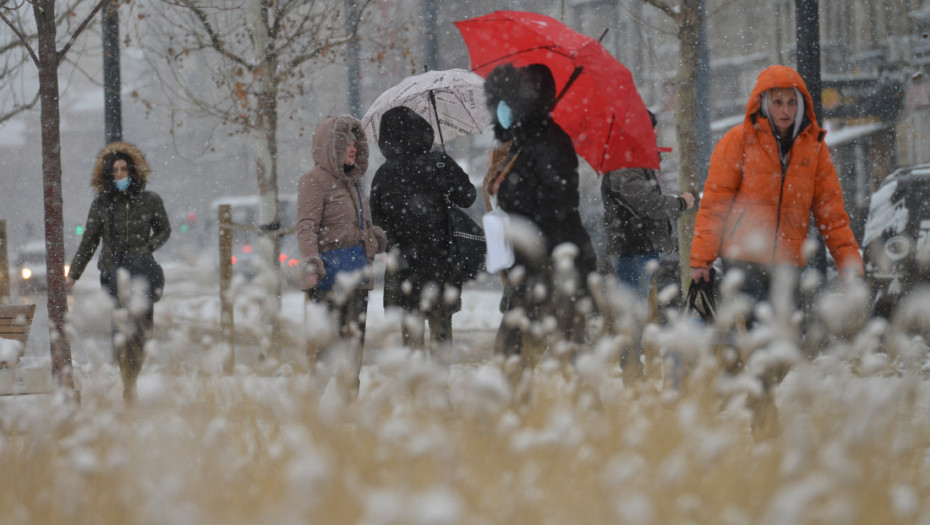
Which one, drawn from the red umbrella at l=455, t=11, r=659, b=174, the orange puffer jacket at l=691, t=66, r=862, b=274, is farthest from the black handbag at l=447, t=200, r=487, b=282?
the orange puffer jacket at l=691, t=66, r=862, b=274

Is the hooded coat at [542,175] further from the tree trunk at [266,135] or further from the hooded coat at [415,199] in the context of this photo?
the tree trunk at [266,135]

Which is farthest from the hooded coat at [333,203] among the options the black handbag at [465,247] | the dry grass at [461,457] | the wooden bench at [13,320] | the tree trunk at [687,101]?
the tree trunk at [687,101]

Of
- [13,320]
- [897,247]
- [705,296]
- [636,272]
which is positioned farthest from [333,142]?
[897,247]

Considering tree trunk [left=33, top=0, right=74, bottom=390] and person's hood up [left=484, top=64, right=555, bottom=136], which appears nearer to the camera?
person's hood up [left=484, top=64, right=555, bottom=136]

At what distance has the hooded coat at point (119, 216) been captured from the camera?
20.7 ft

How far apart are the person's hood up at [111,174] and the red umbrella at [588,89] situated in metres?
2.54

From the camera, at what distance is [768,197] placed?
4.54 meters

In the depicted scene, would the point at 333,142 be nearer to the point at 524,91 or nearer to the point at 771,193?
the point at 524,91

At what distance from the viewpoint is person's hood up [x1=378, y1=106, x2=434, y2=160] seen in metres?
5.46

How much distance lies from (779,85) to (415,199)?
2.11 m

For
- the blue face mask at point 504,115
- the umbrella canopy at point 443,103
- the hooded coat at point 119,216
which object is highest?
the umbrella canopy at point 443,103

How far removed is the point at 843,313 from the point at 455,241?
2639 millimetres

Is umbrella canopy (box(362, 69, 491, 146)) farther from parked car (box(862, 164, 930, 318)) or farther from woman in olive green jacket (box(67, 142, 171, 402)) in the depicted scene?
parked car (box(862, 164, 930, 318))

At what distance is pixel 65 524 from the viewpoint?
288 centimetres
